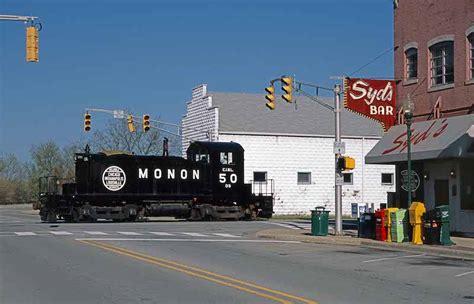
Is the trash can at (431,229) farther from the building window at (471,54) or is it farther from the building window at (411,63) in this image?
the building window at (411,63)

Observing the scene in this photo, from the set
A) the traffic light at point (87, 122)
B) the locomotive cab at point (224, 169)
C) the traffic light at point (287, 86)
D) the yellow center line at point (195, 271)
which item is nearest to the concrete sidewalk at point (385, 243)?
the traffic light at point (287, 86)

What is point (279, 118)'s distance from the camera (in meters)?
55.5

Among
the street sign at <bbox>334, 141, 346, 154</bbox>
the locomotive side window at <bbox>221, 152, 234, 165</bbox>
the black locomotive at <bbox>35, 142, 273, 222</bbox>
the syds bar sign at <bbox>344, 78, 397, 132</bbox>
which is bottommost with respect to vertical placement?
the black locomotive at <bbox>35, 142, 273, 222</bbox>

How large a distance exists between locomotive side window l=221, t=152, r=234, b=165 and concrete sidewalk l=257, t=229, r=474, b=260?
13.0m

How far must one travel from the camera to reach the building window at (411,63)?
2817 centimetres

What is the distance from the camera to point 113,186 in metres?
39.2

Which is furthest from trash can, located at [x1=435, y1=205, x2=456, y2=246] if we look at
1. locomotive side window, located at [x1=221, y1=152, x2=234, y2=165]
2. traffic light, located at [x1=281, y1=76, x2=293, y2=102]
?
locomotive side window, located at [x1=221, y1=152, x2=234, y2=165]

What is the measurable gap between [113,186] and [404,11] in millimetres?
18538

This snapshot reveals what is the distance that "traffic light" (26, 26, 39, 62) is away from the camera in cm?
2213

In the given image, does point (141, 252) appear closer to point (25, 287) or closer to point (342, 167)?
point (25, 287)

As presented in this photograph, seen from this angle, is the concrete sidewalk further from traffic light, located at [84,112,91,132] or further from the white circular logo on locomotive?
traffic light, located at [84,112,91,132]

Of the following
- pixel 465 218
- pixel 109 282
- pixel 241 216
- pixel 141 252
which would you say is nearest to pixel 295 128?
pixel 241 216

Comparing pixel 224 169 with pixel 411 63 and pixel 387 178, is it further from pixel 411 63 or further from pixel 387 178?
pixel 387 178

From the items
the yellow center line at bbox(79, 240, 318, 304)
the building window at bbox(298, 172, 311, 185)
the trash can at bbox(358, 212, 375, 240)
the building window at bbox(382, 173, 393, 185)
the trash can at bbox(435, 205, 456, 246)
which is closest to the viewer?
the yellow center line at bbox(79, 240, 318, 304)
